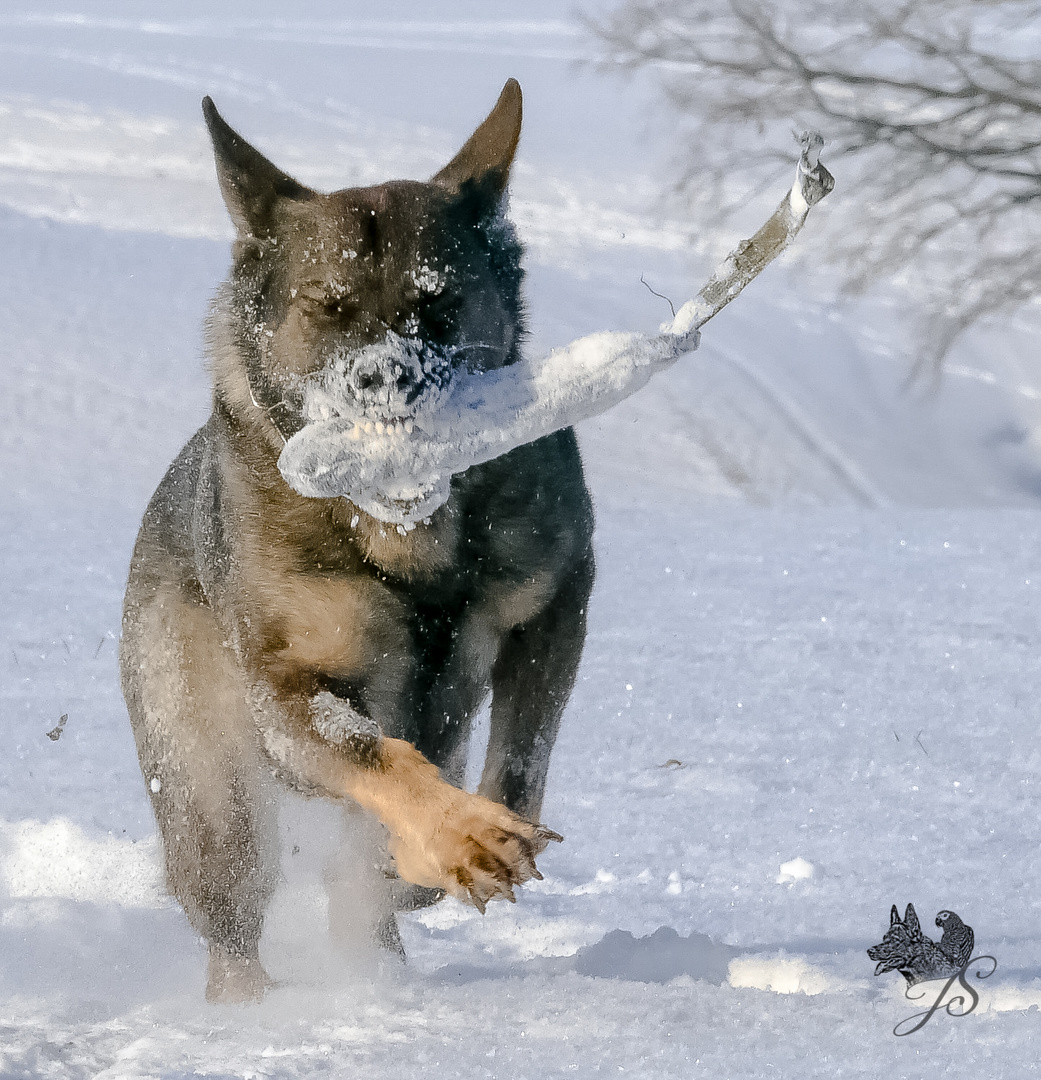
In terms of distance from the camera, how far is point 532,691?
295 cm

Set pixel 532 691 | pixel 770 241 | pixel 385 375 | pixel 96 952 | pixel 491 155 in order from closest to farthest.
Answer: pixel 770 241 < pixel 385 375 < pixel 491 155 < pixel 532 691 < pixel 96 952

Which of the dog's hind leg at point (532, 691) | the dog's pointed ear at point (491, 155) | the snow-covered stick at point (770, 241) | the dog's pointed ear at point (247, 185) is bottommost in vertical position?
the dog's hind leg at point (532, 691)

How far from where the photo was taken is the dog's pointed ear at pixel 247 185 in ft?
8.54

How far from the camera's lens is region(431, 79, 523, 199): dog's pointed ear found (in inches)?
107

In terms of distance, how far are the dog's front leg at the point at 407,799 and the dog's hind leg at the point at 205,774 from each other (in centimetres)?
55

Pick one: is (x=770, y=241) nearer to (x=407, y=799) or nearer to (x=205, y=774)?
(x=407, y=799)

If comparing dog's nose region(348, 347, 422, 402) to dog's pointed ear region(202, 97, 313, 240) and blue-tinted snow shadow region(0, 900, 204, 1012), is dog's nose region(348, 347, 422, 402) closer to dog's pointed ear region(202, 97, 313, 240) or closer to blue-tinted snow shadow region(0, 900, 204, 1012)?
dog's pointed ear region(202, 97, 313, 240)

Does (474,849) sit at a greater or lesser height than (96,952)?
greater

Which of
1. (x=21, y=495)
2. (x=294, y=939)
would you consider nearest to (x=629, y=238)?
(x=21, y=495)

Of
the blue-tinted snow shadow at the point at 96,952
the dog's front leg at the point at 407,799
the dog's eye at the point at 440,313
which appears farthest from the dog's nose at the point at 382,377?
the blue-tinted snow shadow at the point at 96,952

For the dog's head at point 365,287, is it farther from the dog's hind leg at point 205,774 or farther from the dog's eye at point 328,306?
the dog's hind leg at point 205,774

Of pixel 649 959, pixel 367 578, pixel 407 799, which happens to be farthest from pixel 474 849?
pixel 649 959

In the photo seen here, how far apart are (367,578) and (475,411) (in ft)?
1.74

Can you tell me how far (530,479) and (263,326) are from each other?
2.24ft
